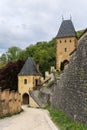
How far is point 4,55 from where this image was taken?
319 feet

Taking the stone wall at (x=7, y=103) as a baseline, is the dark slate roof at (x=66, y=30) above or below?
above

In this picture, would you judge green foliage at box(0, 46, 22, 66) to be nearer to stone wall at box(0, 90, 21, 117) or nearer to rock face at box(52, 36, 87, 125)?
stone wall at box(0, 90, 21, 117)

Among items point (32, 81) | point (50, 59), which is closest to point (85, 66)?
point (32, 81)

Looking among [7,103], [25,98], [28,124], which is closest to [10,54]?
[25,98]

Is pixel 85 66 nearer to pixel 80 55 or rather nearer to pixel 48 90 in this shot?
pixel 80 55

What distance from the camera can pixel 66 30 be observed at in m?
58.6

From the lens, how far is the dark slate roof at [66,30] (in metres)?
58.1

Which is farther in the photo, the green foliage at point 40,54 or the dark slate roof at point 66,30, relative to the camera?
the green foliage at point 40,54

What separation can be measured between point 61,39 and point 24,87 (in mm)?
10570

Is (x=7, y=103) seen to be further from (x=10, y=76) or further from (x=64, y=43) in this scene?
(x=10, y=76)

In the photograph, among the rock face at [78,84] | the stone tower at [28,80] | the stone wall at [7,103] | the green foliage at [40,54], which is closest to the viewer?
the rock face at [78,84]

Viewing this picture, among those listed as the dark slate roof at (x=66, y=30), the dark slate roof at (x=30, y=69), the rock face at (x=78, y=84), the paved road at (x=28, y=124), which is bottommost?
the paved road at (x=28, y=124)

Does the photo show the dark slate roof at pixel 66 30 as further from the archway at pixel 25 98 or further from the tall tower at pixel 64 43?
the archway at pixel 25 98

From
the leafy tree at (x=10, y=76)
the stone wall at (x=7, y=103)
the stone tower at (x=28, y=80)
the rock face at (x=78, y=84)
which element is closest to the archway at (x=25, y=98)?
the stone tower at (x=28, y=80)
